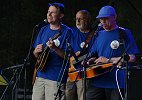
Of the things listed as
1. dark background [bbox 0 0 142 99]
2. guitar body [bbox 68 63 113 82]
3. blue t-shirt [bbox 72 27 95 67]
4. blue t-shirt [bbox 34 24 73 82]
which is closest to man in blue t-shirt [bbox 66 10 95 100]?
blue t-shirt [bbox 72 27 95 67]

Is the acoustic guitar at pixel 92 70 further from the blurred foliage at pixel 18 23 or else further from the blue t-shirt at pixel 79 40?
the blurred foliage at pixel 18 23

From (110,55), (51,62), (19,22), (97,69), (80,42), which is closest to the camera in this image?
(97,69)

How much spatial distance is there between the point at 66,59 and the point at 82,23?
29.9 inches

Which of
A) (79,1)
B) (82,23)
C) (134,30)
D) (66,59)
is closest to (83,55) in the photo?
(66,59)

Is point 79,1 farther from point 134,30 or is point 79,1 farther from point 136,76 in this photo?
point 136,76

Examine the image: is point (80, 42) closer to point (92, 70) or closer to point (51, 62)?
point (51, 62)

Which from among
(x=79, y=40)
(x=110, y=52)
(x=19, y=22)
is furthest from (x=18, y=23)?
(x=110, y=52)

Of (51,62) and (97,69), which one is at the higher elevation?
(51,62)

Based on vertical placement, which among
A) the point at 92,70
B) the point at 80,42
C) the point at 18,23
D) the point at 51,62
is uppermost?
the point at 18,23

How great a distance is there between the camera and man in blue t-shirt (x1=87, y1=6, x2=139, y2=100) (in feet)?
15.0

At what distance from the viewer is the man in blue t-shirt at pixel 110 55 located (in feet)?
15.0

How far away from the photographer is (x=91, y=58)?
15.9 feet

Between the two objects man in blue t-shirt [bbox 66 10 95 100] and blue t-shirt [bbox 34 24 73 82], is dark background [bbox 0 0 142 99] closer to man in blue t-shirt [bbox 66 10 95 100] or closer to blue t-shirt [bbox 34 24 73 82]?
man in blue t-shirt [bbox 66 10 95 100]

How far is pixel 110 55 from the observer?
4688 mm
